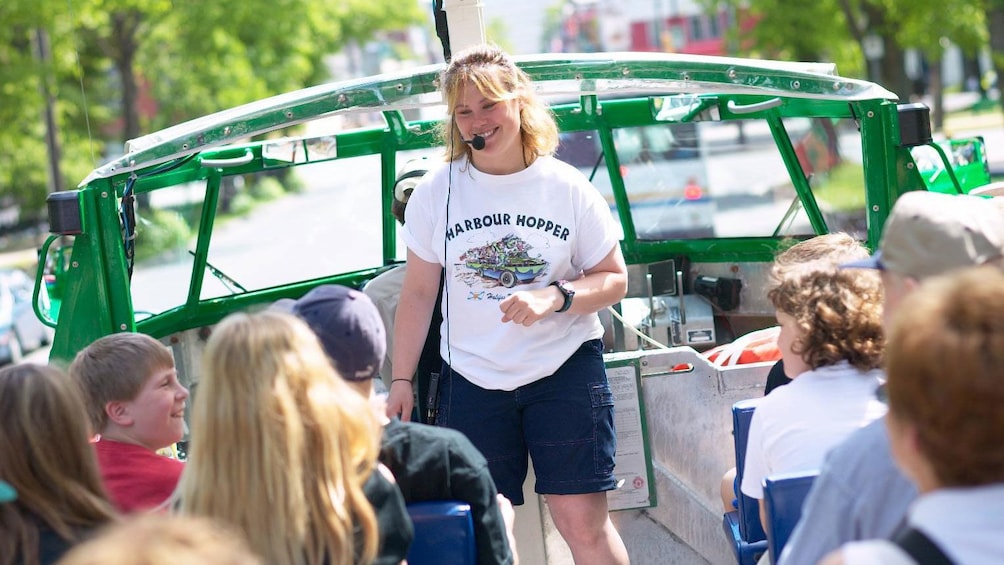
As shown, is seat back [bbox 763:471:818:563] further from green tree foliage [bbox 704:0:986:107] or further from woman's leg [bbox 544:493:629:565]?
green tree foliage [bbox 704:0:986:107]

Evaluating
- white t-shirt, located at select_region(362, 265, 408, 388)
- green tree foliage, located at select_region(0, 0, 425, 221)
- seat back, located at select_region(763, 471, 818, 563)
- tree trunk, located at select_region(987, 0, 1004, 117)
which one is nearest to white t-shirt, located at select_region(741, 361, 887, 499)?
seat back, located at select_region(763, 471, 818, 563)

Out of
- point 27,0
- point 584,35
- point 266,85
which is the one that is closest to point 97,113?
point 266,85

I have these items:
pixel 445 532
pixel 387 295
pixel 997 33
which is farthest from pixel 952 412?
pixel 997 33

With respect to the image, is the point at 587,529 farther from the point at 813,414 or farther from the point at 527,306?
the point at 813,414

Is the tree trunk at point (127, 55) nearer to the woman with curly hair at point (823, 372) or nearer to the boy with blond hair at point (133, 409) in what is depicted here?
the boy with blond hair at point (133, 409)

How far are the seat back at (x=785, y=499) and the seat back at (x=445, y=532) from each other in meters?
0.68

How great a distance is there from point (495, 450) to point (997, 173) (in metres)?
20.5

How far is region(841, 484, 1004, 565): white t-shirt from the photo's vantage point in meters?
1.72

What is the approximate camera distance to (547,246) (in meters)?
3.63

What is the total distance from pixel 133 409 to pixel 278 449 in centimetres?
110

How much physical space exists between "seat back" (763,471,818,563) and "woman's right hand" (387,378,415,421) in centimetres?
137

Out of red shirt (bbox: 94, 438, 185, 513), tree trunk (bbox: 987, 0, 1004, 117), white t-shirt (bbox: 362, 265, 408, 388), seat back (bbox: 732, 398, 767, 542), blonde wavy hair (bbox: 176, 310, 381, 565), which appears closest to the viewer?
blonde wavy hair (bbox: 176, 310, 381, 565)

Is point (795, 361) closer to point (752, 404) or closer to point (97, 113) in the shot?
point (752, 404)

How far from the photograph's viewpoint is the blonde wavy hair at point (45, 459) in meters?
2.43
